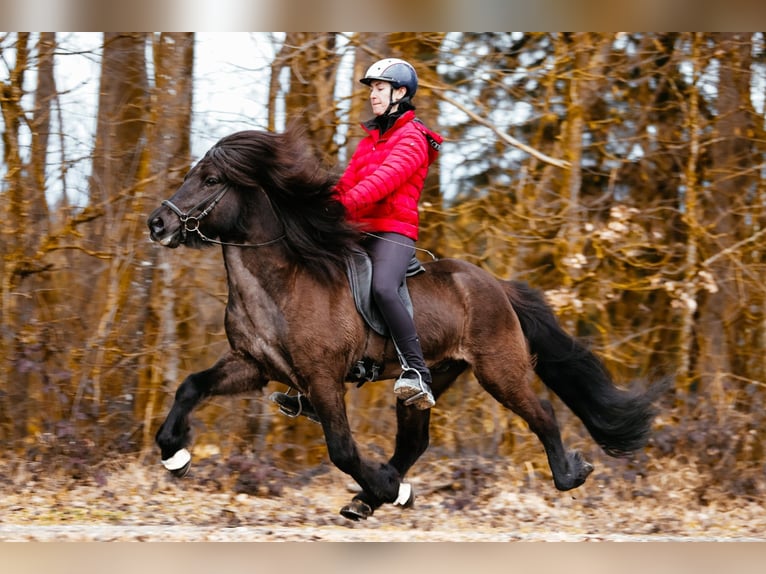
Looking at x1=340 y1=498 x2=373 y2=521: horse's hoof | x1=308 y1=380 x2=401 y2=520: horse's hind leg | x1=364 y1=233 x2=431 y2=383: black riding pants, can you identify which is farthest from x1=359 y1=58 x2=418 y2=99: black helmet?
x1=340 y1=498 x2=373 y2=521: horse's hoof

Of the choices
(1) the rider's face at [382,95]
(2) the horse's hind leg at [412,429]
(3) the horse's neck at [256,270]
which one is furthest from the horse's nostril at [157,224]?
(2) the horse's hind leg at [412,429]

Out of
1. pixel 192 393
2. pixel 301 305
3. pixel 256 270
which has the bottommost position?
pixel 192 393

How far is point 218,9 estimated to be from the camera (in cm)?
743

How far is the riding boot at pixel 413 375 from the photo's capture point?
18.1 ft

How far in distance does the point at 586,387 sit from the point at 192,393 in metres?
2.68

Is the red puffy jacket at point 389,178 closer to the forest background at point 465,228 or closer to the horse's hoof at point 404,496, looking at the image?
the horse's hoof at point 404,496

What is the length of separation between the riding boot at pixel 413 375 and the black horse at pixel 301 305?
0.57 feet

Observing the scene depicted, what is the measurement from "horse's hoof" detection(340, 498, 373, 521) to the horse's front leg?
3.07 ft

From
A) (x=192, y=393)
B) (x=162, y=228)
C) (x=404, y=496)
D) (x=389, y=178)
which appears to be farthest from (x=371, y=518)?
(x=162, y=228)

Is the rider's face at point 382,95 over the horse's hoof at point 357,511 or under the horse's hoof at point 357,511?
over

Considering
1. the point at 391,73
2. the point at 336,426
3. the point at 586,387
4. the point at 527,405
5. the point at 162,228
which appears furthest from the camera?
the point at 586,387

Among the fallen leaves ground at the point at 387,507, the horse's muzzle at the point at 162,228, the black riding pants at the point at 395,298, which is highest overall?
the horse's muzzle at the point at 162,228

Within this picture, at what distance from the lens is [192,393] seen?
5520 millimetres

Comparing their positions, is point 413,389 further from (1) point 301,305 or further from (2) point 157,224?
(2) point 157,224
